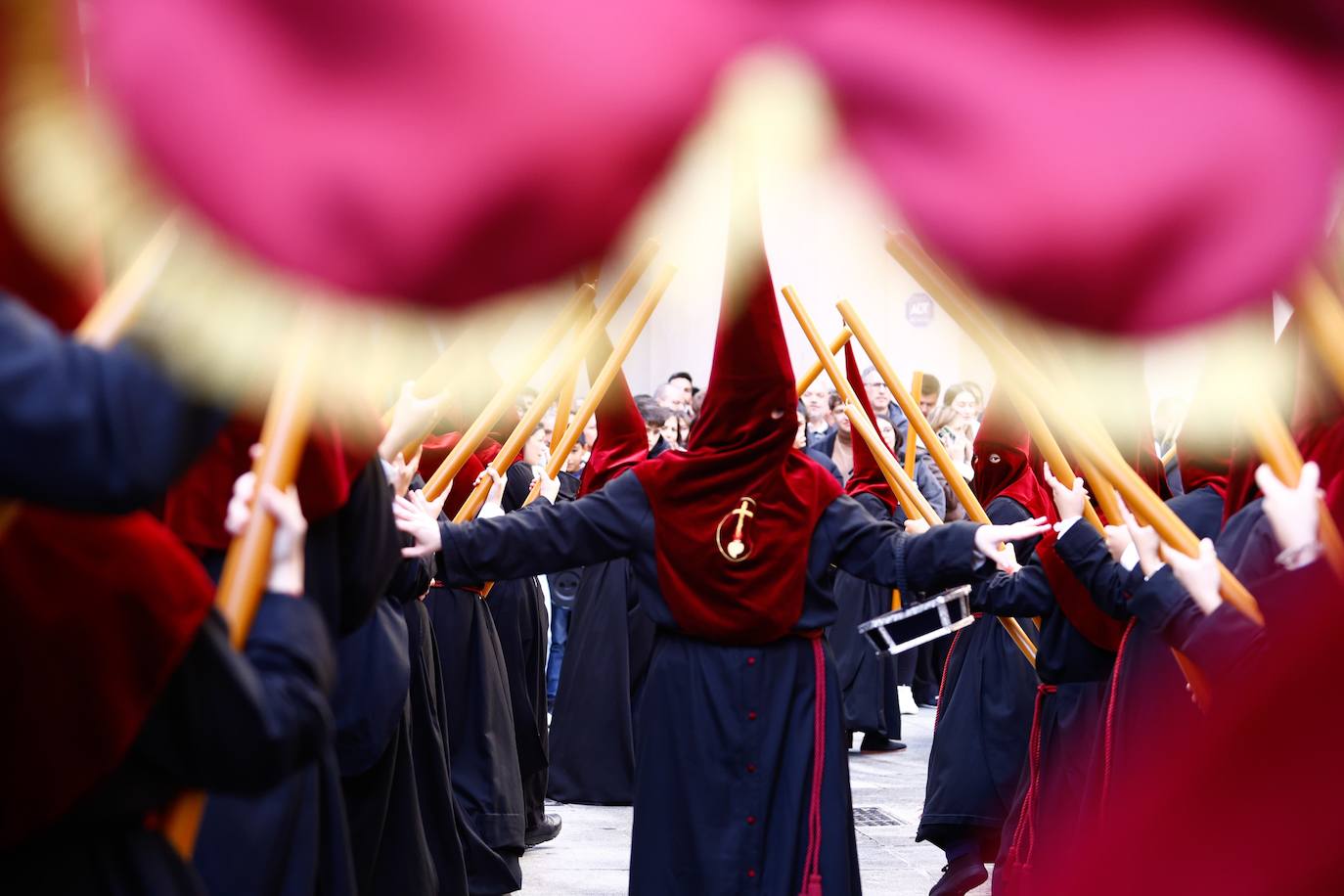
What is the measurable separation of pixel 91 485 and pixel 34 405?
8cm

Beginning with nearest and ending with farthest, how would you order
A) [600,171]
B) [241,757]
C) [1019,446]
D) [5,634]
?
[600,171] → [5,634] → [241,757] → [1019,446]

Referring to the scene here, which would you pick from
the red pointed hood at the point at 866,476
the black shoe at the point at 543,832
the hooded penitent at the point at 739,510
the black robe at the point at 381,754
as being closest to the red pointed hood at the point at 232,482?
the black robe at the point at 381,754

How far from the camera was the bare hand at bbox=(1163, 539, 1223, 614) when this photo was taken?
7.14 ft

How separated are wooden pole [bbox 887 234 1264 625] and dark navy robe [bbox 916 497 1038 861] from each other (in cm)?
359

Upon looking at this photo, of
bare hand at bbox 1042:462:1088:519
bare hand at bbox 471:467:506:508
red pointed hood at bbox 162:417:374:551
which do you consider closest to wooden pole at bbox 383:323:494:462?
red pointed hood at bbox 162:417:374:551

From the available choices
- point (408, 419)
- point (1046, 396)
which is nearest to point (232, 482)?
point (408, 419)

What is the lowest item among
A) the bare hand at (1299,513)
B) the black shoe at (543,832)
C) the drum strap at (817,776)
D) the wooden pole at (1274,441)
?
the black shoe at (543,832)

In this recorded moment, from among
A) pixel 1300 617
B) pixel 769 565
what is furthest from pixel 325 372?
pixel 769 565

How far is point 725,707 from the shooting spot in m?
4.20

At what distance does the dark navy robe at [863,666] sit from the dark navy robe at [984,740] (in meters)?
3.09

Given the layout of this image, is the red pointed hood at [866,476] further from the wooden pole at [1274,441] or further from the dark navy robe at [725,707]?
the wooden pole at [1274,441]

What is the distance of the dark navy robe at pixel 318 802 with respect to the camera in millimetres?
2418

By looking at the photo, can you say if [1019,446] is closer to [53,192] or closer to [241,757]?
[241,757]

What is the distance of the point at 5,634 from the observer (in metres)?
1.56
